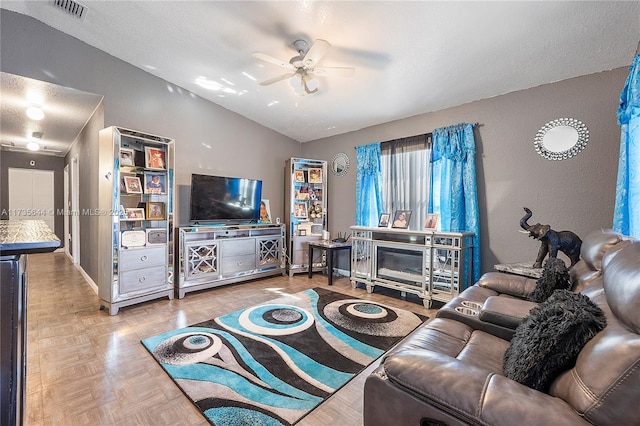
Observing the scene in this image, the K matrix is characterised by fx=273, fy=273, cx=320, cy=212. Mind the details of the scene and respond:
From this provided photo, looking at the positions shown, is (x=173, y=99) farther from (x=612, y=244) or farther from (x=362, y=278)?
(x=612, y=244)

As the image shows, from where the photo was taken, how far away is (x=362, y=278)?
385 cm

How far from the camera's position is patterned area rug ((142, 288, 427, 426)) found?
5.27 feet

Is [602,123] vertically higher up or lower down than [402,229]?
higher up

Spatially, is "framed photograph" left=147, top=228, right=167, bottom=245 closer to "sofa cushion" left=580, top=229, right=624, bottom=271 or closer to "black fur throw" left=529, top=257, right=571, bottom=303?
"black fur throw" left=529, top=257, right=571, bottom=303

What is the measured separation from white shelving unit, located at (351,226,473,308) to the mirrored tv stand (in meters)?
1.33

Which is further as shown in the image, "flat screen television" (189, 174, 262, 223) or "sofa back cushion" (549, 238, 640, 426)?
"flat screen television" (189, 174, 262, 223)

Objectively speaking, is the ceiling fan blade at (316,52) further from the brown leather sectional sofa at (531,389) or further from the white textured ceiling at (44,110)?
the white textured ceiling at (44,110)

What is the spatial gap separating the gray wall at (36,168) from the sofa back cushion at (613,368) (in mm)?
8581

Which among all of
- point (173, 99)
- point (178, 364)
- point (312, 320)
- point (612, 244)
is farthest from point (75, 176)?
point (612, 244)

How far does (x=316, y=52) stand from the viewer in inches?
88.7

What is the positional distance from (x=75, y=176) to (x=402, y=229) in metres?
5.70

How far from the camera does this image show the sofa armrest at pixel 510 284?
79.6 inches

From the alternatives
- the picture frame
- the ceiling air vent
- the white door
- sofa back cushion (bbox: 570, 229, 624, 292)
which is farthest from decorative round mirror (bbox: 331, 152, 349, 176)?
the white door

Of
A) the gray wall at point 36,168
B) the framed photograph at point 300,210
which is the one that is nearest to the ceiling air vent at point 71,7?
the framed photograph at point 300,210
